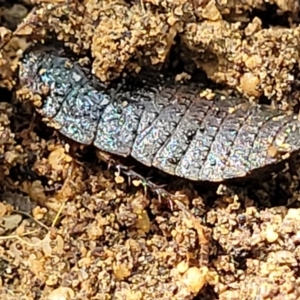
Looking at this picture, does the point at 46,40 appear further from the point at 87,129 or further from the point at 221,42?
the point at 221,42

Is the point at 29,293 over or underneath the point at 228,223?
underneath

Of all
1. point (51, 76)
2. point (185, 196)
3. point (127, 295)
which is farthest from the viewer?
point (51, 76)

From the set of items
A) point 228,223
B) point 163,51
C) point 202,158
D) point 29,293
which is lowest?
point 29,293

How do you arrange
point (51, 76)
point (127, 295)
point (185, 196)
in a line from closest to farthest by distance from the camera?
point (127, 295) → point (185, 196) → point (51, 76)

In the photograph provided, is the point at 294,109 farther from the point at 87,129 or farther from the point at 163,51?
the point at 87,129

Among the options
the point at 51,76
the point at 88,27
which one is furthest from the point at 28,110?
the point at 88,27

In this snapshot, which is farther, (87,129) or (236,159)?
(87,129)
